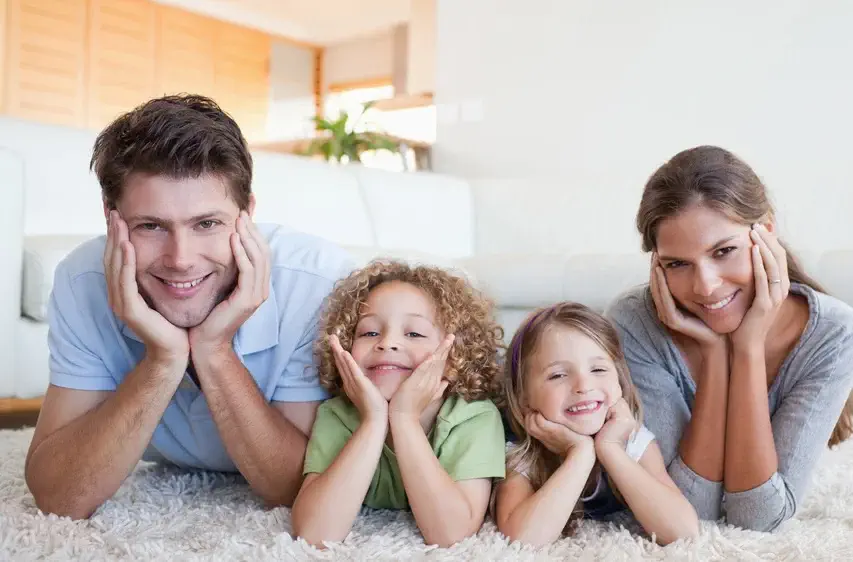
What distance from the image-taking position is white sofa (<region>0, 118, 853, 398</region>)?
2143 millimetres

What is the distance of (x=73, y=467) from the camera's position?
4.14ft

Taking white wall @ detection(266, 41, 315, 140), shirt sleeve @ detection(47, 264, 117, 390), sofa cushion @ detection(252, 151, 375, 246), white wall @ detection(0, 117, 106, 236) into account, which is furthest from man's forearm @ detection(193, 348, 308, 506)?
white wall @ detection(266, 41, 315, 140)

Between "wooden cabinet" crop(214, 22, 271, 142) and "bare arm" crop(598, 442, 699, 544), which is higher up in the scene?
"wooden cabinet" crop(214, 22, 271, 142)

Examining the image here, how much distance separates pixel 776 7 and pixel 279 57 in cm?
576

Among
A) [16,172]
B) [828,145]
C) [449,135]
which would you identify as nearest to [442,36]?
[449,135]

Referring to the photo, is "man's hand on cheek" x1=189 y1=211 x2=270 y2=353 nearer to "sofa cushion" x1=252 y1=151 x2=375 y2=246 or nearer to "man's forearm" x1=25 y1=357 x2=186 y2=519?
"man's forearm" x1=25 y1=357 x2=186 y2=519

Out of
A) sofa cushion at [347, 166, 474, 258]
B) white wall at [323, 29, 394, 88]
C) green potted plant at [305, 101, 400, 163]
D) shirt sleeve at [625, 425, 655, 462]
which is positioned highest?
white wall at [323, 29, 394, 88]

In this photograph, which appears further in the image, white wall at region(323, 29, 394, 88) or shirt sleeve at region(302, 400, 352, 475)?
white wall at region(323, 29, 394, 88)

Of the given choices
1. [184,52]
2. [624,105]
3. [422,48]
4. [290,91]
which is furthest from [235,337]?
[290,91]

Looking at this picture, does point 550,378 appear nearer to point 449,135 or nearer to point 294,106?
point 449,135

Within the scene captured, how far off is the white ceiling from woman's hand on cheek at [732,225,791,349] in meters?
6.20

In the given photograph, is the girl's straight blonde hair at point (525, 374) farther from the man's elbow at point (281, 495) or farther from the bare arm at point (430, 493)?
the man's elbow at point (281, 495)

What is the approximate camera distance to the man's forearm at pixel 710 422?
1.32m

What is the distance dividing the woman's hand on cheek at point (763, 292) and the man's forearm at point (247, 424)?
2.42ft
